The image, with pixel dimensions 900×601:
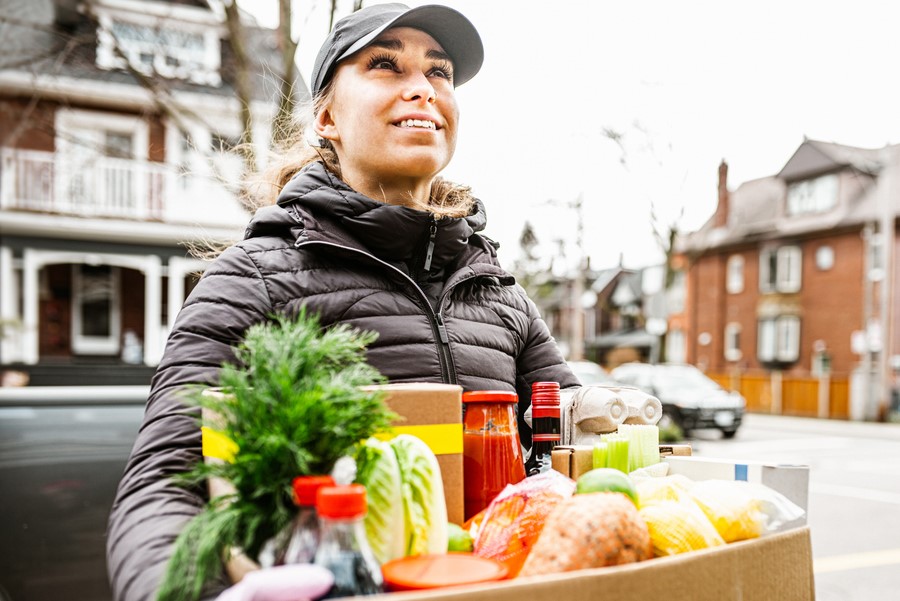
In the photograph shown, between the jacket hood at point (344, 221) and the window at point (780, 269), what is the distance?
31111 millimetres

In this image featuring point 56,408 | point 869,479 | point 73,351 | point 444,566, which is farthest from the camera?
point 73,351

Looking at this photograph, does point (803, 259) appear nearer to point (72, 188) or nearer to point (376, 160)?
point (72, 188)

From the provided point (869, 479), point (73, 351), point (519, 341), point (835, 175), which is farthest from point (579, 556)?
point (835, 175)

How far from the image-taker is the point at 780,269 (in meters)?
30.1

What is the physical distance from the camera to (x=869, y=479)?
1060 centimetres

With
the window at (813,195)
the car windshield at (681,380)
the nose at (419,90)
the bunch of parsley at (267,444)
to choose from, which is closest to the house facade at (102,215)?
the car windshield at (681,380)

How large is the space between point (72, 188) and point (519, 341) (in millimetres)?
15658

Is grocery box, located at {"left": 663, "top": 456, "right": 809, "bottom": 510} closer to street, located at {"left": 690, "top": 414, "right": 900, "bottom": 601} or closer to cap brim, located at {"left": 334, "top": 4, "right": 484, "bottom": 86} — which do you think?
cap brim, located at {"left": 334, "top": 4, "right": 484, "bottom": 86}

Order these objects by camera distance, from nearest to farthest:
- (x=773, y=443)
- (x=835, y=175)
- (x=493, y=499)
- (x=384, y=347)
Result: (x=493, y=499)
(x=384, y=347)
(x=773, y=443)
(x=835, y=175)

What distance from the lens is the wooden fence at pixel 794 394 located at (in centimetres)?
2205

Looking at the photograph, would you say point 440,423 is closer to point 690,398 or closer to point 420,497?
point 420,497

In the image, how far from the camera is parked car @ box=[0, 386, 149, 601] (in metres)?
2.93

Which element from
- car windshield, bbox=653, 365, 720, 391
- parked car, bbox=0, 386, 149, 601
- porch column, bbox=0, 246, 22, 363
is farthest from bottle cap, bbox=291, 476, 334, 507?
porch column, bbox=0, 246, 22, 363

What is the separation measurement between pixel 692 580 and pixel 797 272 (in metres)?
31.7
